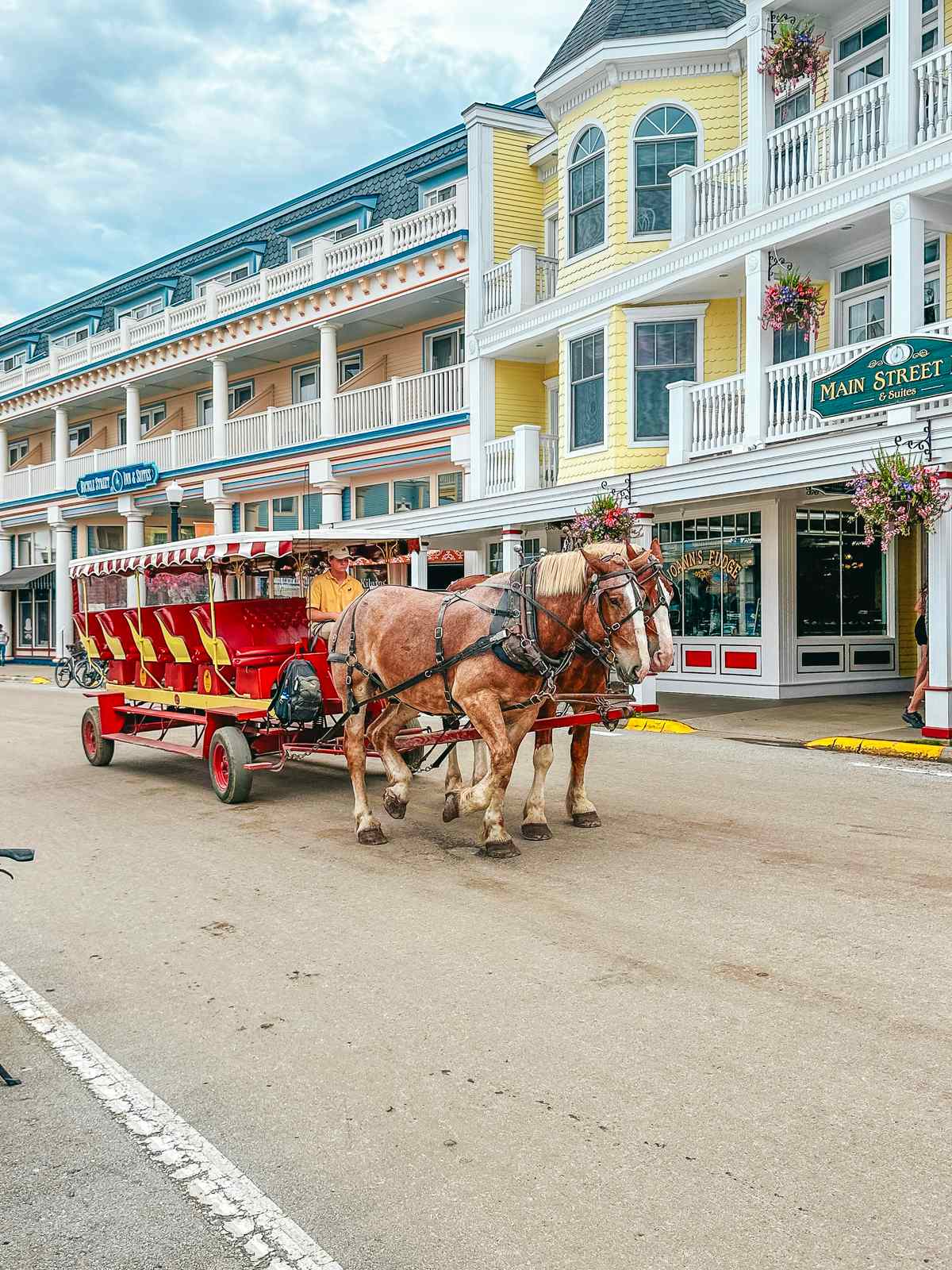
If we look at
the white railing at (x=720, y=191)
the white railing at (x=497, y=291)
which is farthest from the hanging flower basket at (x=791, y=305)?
the white railing at (x=497, y=291)

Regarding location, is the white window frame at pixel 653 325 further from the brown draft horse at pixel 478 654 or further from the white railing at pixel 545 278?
the brown draft horse at pixel 478 654

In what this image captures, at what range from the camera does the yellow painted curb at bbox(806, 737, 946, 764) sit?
12094 millimetres

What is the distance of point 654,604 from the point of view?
286 inches

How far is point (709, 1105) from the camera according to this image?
3740 mm

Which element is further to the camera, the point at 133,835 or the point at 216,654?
the point at 216,654

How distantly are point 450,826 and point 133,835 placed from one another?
8.18 feet

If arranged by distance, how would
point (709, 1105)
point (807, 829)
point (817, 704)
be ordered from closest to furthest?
point (709, 1105), point (807, 829), point (817, 704)

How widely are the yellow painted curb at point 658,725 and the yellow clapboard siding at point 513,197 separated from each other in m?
12.3

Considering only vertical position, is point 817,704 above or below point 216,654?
below

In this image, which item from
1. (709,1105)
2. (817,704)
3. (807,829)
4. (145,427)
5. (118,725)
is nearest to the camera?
(709,1105)

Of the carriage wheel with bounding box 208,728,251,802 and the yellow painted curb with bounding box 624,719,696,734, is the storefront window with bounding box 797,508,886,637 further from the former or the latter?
the carriage wheel with bounding box 208,728,251,802

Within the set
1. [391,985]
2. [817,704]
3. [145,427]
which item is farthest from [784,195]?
[145,427]

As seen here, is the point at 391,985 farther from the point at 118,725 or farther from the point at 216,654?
the point at 118,725

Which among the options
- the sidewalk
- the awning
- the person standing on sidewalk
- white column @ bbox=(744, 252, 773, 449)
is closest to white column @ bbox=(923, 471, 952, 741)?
the sidewalk
